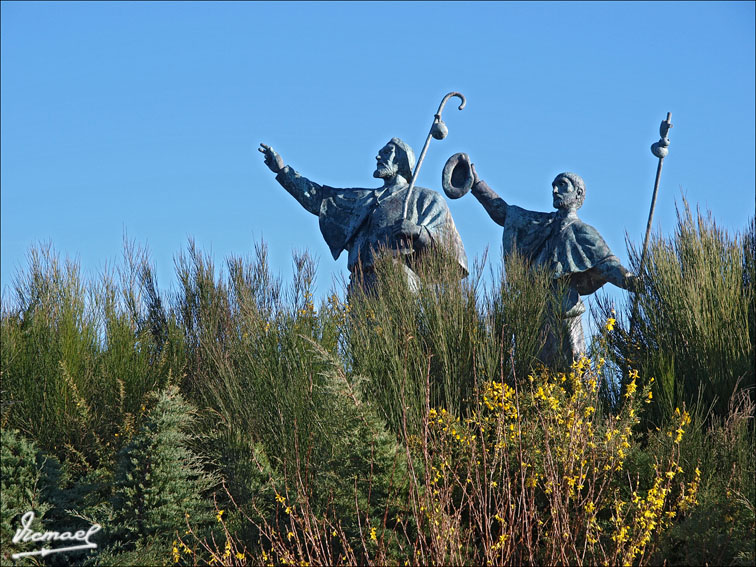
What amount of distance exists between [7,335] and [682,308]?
5961 millimetres

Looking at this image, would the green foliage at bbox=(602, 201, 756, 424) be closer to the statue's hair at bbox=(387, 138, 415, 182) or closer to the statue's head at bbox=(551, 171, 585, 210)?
the statue's head at bbox=(551, 171, 585, 210)

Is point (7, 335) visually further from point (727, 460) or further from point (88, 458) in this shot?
point (727, 460)

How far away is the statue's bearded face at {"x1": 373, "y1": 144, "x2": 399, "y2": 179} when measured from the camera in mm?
12305

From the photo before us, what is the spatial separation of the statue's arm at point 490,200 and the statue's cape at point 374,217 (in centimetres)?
63

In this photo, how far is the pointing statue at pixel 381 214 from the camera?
11.3 meters

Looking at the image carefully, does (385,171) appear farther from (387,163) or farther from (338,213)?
(338,213)

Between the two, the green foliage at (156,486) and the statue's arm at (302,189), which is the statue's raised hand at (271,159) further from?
the green foliage at (156,486)

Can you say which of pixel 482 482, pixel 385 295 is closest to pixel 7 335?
pixel 385 295

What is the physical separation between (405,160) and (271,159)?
70.9 inches

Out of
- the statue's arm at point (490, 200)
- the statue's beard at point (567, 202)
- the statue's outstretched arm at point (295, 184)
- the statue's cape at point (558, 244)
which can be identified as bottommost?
the statue's cape at point (558, 244)

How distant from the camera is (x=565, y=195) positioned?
11.5m

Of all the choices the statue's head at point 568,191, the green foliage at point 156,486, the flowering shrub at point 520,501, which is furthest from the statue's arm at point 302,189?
the green foliage at point 156,486

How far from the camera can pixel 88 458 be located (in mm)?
9188

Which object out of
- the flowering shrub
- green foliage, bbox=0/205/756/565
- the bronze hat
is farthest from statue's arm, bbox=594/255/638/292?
the flowering shrub
